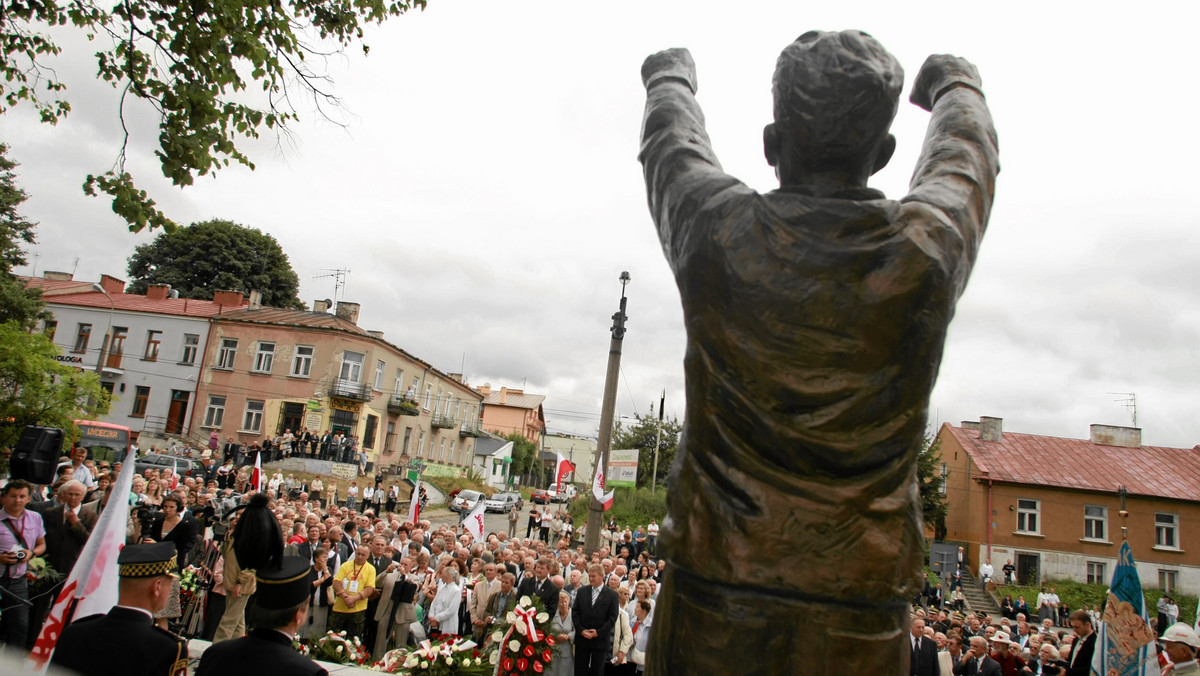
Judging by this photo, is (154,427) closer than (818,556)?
No

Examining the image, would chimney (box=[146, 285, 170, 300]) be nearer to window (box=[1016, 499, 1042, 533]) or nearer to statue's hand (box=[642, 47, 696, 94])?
window (box=[1016, 499, 1042, 533])

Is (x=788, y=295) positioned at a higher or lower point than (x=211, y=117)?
lower

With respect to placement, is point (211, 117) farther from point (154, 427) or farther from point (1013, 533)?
point (154, 427)

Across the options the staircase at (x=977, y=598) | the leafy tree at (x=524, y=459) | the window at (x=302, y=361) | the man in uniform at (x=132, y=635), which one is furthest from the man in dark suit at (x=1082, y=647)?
the leafy tree at (x=524, y=459)

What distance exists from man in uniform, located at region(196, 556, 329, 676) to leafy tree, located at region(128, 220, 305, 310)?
4918 centimetres

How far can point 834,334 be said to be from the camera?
66.9 inches

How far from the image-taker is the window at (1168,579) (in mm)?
31875

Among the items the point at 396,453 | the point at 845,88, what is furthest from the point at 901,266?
the point at 396,453

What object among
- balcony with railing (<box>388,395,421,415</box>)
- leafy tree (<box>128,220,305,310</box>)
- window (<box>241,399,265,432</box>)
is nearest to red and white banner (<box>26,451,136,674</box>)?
window (<box>241,399,265,432</box>)

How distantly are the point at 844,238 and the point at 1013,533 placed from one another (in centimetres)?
3676

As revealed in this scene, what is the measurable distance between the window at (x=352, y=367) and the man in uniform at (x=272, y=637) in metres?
38.5

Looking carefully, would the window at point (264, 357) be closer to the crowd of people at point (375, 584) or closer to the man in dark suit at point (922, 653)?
the crowd of people at point (375, 584)

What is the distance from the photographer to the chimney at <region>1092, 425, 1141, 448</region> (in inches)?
1458

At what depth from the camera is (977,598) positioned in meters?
29.9
